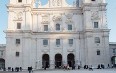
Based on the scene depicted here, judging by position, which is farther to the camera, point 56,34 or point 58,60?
point 58,60

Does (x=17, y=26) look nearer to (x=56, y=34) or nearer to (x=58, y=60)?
(x=56, y=34)

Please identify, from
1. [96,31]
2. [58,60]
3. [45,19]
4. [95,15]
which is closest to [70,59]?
[58,60]

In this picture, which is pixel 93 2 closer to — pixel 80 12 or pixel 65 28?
→ pixel 80 12

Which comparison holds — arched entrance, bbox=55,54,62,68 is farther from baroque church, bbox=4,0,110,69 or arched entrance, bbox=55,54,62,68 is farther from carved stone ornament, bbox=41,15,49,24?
carved stone ornament, bbox=41,15,49,24

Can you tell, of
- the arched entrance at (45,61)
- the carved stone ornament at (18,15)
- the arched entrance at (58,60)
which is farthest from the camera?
the arched entrance at (58,60)

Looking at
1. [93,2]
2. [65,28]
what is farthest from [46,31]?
[93,2]

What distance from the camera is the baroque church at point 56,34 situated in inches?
2496

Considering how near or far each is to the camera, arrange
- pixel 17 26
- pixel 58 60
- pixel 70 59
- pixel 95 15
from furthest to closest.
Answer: pixel 58 60 < pixel 70 59 < pixel 95 15 < pixel 17 26

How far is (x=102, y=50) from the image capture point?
6369cm

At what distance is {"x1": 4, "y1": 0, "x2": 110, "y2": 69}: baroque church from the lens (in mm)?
63406

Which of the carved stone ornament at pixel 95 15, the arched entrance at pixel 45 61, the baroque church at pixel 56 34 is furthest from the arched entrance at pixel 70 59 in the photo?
the carved stone ornament at pixel 95 15

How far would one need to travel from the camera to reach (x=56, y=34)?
6625cm

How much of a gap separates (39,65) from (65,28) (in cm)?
1034

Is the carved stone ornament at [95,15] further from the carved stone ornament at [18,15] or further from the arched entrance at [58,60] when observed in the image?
the carved stone ornament at [18,15]
